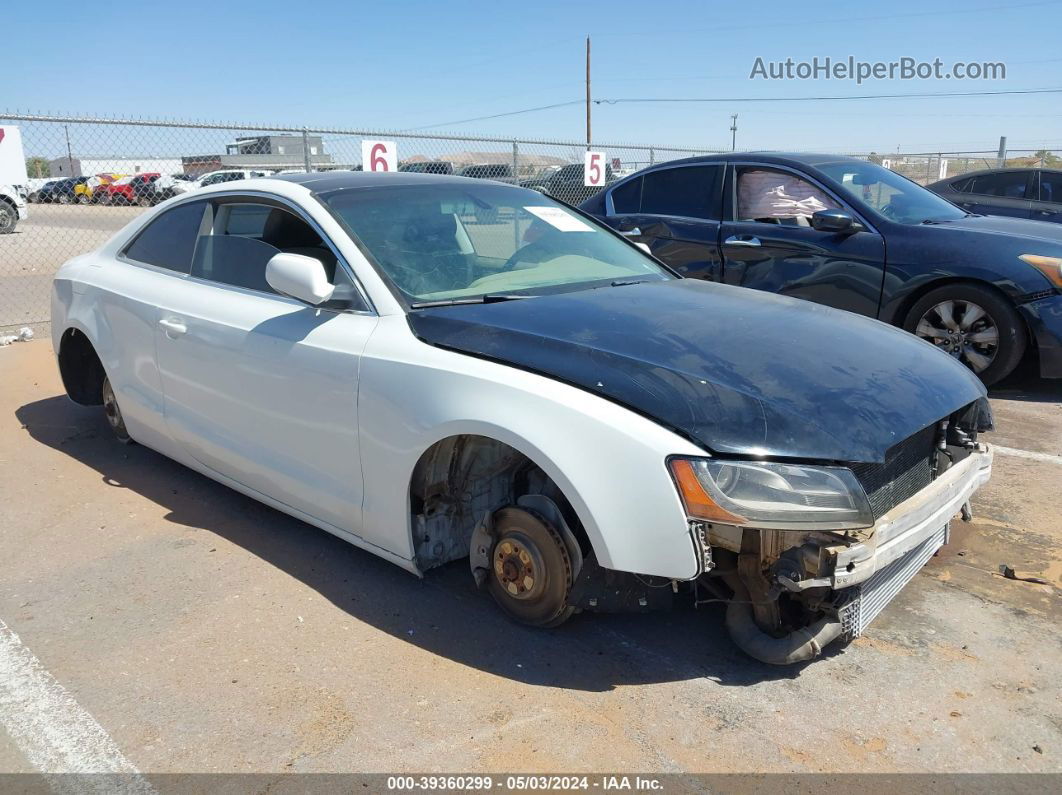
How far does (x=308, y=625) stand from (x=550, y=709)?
40.7 inches

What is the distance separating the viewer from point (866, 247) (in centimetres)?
619

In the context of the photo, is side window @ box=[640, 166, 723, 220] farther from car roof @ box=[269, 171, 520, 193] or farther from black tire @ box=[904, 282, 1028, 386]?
Answer: car roof @ box=[269, 171, 520, 193]

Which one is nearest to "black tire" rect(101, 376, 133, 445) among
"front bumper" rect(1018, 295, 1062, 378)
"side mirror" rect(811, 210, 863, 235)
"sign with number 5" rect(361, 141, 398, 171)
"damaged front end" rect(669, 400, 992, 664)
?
"damaged front end" rect(669, 400, 992, 664)

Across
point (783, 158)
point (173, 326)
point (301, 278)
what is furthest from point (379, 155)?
point (301, 278)

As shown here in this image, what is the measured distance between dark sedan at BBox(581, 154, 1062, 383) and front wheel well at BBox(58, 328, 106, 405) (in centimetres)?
410

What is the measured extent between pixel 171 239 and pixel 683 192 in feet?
14.0

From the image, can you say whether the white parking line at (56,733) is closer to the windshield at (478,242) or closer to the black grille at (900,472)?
the windshield at (478,242)

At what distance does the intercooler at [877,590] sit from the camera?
2.60 metres

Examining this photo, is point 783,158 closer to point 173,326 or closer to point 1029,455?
point 1029,455

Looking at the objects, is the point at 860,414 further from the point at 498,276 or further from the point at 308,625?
the point at 308,625

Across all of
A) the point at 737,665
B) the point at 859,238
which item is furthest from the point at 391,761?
the point at 859,238

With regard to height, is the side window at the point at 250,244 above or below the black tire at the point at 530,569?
above

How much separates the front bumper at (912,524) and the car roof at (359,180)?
2476mm

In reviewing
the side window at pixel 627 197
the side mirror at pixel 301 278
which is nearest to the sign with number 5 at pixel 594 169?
the side window at pixel 627 197
